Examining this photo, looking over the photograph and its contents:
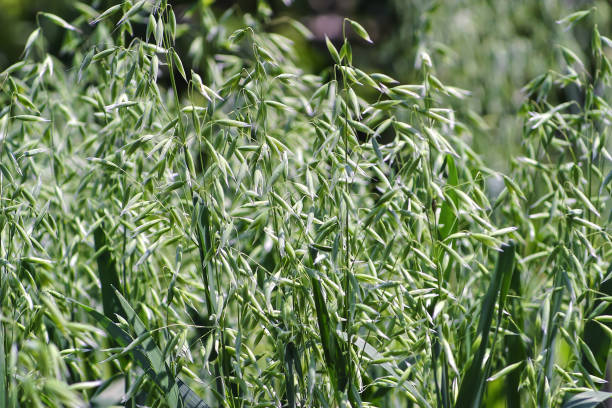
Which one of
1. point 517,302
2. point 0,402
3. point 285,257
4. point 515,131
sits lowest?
point 515,131

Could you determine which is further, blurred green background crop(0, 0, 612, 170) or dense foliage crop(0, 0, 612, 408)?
blurred green background crop(0, 0, 612, 170)

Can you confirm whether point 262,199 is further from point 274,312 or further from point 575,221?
point 575,221

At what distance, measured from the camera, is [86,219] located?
147cm

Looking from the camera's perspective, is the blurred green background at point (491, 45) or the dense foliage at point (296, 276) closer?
the dense foliage at point (296, 276)

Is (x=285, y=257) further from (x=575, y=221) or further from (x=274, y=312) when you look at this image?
(x=575, y=221)

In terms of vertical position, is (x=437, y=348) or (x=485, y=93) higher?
(x=437, y=348)

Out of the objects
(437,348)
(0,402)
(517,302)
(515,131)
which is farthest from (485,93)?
(0,402)

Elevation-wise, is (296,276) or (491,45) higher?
(296,276)

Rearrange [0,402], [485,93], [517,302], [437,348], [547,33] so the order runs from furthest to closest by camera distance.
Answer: [547,33] → [485,93] → [517,302] → [437,348] → [0,402]

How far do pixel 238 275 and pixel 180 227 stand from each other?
0.62 feet

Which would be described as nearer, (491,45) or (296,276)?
(296,276)

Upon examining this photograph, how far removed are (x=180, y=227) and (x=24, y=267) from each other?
27cm

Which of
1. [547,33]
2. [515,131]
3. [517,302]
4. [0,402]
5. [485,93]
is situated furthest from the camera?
[547,33]

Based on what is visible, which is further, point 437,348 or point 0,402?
point 437,348
